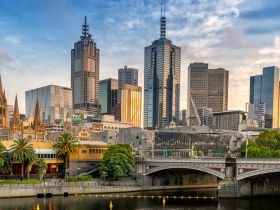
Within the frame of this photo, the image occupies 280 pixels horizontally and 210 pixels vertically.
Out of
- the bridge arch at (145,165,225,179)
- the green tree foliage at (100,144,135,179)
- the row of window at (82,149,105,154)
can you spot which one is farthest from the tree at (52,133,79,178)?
the bridge arch at (145,165,225,179)

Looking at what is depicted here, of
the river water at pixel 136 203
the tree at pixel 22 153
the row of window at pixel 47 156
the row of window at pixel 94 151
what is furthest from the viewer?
the row of window at pixel 94 151

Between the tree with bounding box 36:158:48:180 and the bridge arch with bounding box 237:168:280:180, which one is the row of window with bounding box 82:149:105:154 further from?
the bridge arch with bounding box 237:168:280:180

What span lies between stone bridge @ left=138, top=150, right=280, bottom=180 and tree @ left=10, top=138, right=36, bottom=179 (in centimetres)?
3546

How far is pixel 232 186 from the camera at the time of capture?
106062 millimetres

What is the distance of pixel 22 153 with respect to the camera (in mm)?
111250

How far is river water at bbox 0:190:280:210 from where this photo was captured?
91.0 m

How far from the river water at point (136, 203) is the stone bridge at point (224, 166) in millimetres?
7037

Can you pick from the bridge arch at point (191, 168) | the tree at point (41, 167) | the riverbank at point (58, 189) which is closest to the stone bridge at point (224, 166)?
the bridge arch at point (191, 168)

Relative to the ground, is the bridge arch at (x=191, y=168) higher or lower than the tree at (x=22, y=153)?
lower

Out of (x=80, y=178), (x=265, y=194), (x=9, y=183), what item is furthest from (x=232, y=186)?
(x=9, y=183)

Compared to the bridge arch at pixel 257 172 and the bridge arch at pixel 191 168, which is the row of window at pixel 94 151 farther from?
the bridge arch at pixel 257 172

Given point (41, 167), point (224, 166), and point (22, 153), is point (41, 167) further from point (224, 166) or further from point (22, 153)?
point (224, 166)

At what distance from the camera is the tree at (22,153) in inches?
4358

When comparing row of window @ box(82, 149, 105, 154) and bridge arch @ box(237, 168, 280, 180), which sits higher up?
row of window @ box(82, 149, 105, 154)
